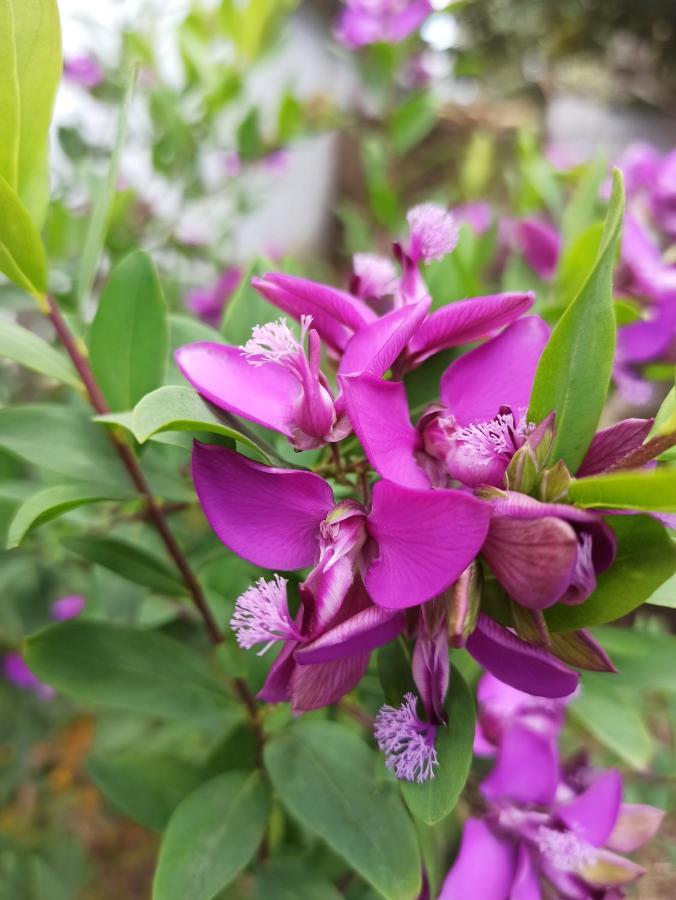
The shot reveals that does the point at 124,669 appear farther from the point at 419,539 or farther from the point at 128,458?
the point at 419,539

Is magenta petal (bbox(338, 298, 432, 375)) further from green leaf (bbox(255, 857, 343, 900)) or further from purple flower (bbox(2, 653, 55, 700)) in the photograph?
purple flower (bbox(2, 653, 55, 700))

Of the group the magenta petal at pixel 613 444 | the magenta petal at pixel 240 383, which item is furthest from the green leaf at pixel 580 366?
the magenta petal at pixel 240 383

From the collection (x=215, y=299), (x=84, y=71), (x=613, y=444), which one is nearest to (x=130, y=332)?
(x=613, y=444)

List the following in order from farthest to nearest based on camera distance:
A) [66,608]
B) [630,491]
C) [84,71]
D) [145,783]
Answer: [84,71]
[66,608]
[145,783]
[630,491]

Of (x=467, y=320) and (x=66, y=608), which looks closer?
(x=467, y=320)

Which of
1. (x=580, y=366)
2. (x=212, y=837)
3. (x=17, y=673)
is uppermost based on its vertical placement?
(x=580, y=366)

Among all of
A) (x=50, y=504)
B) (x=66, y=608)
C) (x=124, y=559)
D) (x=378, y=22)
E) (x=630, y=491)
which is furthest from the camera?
(x=378, y=22)

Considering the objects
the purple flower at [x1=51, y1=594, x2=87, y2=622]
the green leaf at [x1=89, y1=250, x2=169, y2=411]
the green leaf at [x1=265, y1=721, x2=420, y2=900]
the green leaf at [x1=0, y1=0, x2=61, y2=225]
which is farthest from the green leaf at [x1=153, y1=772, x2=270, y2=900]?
the purple flower at [x1=51, y1=594, x2=87, y2=622]

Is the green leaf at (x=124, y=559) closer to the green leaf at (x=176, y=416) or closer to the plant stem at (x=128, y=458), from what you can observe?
the plant stem at (x=128, y=458)

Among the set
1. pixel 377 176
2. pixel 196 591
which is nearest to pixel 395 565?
pixel 196 591
